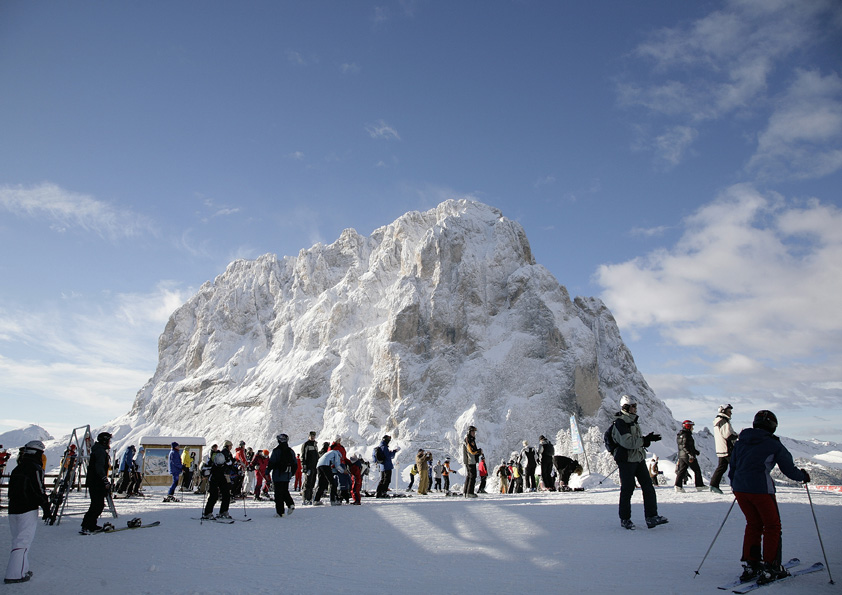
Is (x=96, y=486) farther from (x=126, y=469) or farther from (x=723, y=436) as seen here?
(x=723, y=436)

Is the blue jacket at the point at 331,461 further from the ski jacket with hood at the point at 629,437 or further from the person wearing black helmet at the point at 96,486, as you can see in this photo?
the ski jacket with hood at the point at 629,437

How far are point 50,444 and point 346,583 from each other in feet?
292

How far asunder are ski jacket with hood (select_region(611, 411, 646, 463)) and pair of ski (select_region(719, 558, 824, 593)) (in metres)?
2.44

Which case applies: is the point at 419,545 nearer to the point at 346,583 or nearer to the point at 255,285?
the point at 346,583

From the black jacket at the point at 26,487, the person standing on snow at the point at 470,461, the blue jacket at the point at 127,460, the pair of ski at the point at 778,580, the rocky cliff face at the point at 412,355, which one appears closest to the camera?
the pair of ski at the point at 778,580

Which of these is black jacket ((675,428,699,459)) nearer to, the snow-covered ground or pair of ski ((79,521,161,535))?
the snow-covered ground

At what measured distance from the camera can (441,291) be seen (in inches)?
2933

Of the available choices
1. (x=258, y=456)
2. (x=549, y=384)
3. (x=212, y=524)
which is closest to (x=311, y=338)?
(x=549, y=384)

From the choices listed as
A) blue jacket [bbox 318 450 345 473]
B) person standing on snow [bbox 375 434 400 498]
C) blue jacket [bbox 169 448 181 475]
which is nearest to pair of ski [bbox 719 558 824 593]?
blue jacket [bbox 318 450 345 473]

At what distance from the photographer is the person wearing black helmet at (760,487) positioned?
443cm

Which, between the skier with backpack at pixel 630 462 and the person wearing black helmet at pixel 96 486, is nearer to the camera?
the skier with backpack at pixel 630 462

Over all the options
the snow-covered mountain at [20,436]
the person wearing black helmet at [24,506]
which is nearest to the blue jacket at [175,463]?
the person wearing black helmet at [24,506]

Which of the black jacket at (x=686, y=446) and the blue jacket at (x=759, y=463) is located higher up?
the black jacket at (x=686, y=446)

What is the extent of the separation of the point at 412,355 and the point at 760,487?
66.6 m
